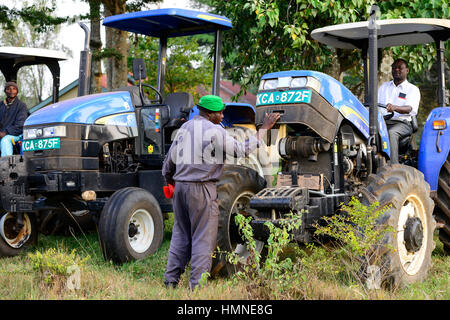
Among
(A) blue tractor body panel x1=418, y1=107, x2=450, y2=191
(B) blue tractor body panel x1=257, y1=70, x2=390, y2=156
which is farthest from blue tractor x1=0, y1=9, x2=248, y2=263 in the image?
(A) blue tractor body panel x1=418, y1=107, x2=450, y2=191

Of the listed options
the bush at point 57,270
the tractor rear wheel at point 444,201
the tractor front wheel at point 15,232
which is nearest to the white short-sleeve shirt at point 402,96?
the tractor rear wheel at point 444,201

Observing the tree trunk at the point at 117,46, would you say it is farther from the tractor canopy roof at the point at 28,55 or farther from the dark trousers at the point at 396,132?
the dark trousers at the point at 396,132

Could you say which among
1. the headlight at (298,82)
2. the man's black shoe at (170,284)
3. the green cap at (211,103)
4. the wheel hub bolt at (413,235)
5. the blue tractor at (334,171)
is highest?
the headlight at (298,82)

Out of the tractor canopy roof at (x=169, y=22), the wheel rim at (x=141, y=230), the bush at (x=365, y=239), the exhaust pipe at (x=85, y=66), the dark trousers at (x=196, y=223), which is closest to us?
the bush at (x=365, y=239)

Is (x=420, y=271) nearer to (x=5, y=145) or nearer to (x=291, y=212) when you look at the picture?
(x=291, y=212)

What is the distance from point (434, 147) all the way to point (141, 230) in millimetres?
3521

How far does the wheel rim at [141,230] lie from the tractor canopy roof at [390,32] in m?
2.91

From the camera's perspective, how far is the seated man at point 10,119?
25.8 feet

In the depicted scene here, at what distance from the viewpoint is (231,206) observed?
5410mm

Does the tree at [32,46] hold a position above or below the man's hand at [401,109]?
above

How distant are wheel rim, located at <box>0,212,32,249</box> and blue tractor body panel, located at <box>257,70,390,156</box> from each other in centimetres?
402

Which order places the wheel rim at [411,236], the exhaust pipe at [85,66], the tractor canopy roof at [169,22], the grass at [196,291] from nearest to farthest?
the grass at [196,291]
the wheel rim at [411,236]
the tractor canopy roof at [169,22]
the exhaust pipe at [85,66]

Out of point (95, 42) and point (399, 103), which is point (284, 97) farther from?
point (95, 42)

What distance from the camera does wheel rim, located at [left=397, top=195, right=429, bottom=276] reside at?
527cm
